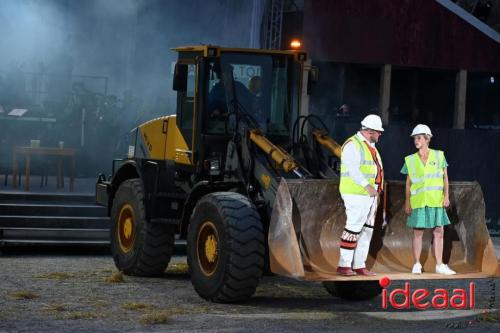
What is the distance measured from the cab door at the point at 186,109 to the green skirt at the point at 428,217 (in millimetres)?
2557

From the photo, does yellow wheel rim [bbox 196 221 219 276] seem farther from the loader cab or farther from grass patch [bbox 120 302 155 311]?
the loader cab

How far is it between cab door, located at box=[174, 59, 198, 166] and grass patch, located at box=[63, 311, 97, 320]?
2.81 metres

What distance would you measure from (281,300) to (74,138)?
11.6 metres

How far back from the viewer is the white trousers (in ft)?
38.2

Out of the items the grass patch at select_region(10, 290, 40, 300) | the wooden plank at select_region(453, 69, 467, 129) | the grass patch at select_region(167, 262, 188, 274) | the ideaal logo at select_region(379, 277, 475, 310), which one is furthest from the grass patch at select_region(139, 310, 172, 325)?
the wooden plank at select_region(453, 69, 467, 129)

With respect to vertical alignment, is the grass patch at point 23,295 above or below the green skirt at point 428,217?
below

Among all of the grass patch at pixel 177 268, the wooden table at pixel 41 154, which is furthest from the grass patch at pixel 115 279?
the wooden table at pixel 41 154

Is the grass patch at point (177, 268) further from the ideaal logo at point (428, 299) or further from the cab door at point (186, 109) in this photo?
the ideaal logo at point (428, 299)

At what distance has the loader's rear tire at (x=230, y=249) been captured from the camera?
11.6m

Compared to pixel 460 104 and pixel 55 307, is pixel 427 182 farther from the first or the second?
pixel 460 104

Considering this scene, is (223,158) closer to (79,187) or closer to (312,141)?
(312,141)

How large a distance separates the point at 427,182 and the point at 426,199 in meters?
0.18

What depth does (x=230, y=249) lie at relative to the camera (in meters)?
11.6

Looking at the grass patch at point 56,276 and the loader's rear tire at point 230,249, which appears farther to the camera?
the grass patch at point 56,276
